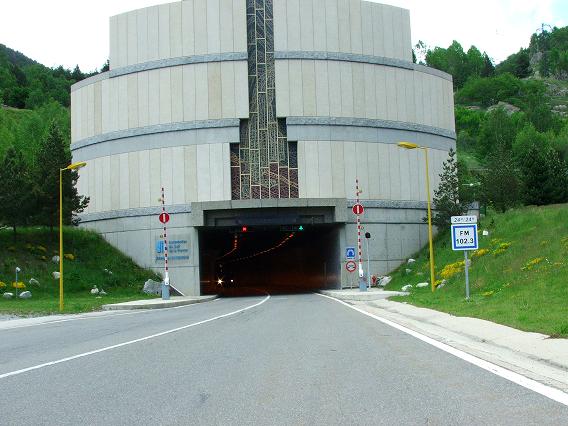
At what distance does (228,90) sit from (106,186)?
1195cm

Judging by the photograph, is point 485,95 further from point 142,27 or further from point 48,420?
point 48,420

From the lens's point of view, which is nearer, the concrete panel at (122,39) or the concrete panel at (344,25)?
the concrete panel at (344,25)

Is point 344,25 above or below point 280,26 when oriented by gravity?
above

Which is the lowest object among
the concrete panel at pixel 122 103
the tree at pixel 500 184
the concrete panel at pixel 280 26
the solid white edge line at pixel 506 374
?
the solid white edge line at pixel 506 374

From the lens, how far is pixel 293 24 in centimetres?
4941

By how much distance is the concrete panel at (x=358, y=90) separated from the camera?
49375 millimetres

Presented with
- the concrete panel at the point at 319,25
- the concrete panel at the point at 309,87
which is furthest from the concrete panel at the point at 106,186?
the concrete panel at the point at 319,25

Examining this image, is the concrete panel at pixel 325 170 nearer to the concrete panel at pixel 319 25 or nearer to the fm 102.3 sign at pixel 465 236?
the concrete panel at pixel 319 25

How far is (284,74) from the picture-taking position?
48438 millimetres

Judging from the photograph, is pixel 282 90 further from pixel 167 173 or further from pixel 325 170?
pixel 167 173

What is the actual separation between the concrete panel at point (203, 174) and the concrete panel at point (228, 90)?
2.92 meters

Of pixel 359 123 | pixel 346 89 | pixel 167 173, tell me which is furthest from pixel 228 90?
pixel 359 123

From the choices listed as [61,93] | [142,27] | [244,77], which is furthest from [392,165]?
[61,93]

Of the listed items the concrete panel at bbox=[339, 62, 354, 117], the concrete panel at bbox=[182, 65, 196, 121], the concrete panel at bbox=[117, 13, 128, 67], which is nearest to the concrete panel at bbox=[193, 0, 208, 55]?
the concrete panel at bbox=[182, 65, 196, 121]
